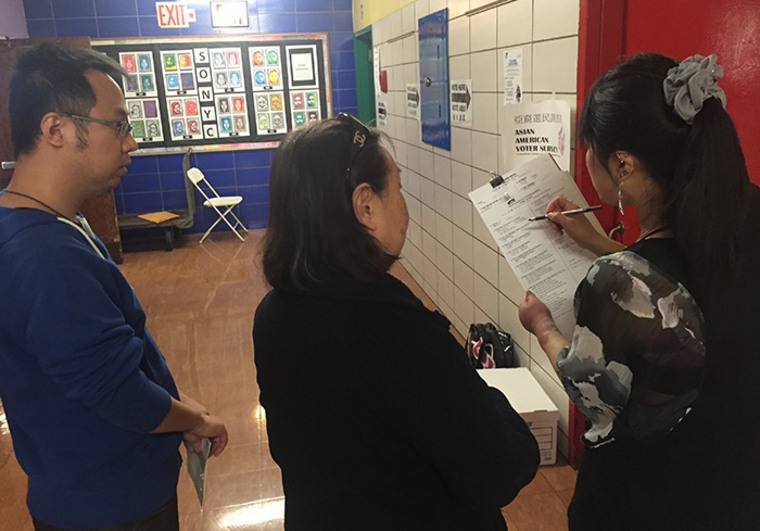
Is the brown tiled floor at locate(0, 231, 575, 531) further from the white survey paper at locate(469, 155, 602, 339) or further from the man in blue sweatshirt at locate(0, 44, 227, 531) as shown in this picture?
the white survey paper at locate(469, 155, 602, 339)

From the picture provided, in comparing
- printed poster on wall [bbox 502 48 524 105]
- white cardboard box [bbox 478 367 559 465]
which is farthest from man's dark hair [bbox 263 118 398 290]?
printed poster on wall [bbox 502 48 524 105]

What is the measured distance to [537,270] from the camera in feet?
4.99

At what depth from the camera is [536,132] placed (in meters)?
2.33

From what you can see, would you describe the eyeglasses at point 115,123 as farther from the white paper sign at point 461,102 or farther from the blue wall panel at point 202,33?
the blue wall panel at point 202,33

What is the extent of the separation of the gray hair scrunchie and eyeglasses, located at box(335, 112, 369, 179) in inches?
18.8

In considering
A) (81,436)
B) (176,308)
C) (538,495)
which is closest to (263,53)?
(176,308)

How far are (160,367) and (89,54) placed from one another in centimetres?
64

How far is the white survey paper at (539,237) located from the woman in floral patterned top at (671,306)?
42 cm

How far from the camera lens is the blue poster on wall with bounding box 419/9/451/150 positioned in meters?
3.37

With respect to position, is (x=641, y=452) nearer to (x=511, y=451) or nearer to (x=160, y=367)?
(x=511, y=451)

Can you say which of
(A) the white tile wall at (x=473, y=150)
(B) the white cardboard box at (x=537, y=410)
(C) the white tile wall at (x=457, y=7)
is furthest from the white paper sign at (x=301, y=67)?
(B) the white cardboard box at (x=537, y=410)

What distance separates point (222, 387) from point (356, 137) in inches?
101

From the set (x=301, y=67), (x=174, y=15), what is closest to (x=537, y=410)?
(x=301, y=67)

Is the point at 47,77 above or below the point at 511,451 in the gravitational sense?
above
